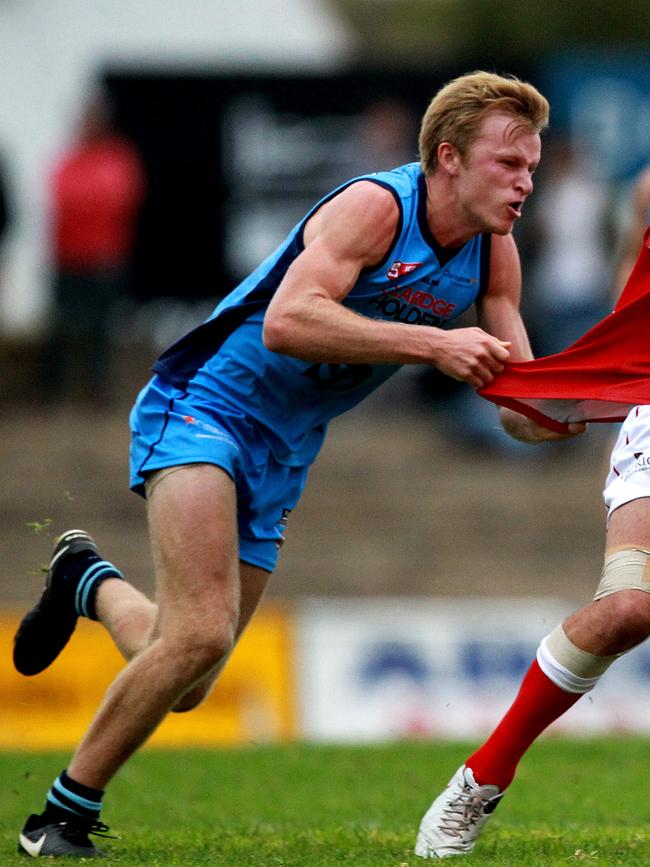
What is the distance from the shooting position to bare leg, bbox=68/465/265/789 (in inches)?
235

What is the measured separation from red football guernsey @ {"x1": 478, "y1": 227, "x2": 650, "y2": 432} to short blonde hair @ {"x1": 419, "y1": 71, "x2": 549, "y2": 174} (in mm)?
673

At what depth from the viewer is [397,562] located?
1683 centimetres

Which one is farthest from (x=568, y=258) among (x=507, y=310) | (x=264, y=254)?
(x=507, y=310)

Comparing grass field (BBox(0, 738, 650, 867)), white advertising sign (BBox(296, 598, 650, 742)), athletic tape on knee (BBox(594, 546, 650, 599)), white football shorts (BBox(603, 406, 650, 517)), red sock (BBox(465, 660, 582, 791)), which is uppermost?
white football shorts (BBox(603, 406, 650, 517))

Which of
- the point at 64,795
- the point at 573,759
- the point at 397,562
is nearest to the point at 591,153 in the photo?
the point at 397,562

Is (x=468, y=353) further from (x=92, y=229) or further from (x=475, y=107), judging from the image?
(x=92, y=229)

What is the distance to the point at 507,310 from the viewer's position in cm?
650

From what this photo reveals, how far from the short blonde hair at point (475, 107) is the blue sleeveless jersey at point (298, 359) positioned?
0.22 m

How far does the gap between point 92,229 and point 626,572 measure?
11278 mm

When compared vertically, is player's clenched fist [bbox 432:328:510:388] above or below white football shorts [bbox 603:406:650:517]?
above

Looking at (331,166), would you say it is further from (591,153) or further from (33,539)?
(33,539)

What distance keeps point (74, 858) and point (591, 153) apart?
1321 centimetres

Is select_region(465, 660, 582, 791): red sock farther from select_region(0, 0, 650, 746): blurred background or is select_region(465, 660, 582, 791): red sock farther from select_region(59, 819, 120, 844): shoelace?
select_region(0, 0, 650, 746): blurred background

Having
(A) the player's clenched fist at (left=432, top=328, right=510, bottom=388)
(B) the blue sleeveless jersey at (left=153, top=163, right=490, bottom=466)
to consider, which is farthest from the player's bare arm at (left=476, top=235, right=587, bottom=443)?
(A) the player's clenched fist at (left=432, top=328, right=510, bottom=388)
